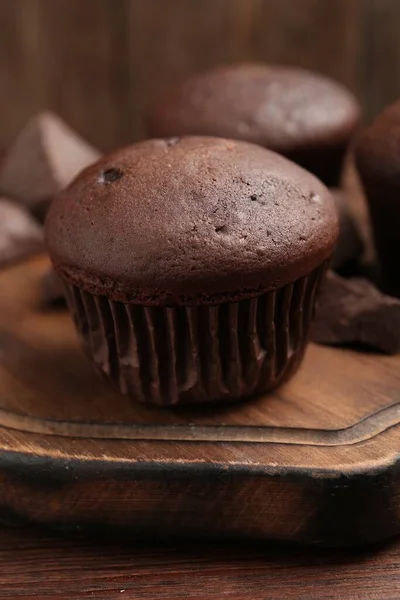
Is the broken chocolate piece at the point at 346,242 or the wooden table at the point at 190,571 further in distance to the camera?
the broken chocolate piece at the point at 346,242

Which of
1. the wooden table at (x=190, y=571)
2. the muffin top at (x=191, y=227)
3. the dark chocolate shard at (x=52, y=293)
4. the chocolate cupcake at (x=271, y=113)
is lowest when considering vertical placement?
the wooden table at (x=190, y=571)

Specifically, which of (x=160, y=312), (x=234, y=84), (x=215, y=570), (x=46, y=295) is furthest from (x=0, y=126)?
(x=215, y=570)

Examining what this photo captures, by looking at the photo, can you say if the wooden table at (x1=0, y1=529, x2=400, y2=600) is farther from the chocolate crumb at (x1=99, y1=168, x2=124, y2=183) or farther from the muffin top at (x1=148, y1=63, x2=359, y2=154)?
the muffin top at (x1=148, y1=63, x2=359, y2=154)

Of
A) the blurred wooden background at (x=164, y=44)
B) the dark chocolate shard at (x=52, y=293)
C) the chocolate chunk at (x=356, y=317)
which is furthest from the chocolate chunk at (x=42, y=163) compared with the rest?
the blurred wooden background at (x=164, y=44)

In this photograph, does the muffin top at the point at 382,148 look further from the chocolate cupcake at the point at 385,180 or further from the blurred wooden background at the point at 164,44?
the blurred wooden background at the point at 164,44

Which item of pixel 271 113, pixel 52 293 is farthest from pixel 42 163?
pixel 271 113

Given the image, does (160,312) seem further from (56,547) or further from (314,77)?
(314,77)

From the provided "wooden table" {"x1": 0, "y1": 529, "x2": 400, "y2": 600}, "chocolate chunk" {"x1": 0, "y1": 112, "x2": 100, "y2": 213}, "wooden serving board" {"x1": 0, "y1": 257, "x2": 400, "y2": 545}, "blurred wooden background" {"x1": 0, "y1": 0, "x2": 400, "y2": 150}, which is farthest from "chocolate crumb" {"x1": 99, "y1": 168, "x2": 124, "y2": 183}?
"blurred wooden background" {"x1": 0, "y1": 0, "x2": 400, "y2": 150}
